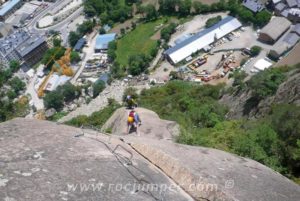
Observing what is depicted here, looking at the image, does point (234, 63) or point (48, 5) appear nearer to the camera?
point (234, 63)

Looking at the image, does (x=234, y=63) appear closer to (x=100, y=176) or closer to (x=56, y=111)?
(x=56, y=111)

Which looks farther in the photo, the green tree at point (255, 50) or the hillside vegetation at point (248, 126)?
the green tree at point (255, 50)

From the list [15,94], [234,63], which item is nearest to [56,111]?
[15,94]

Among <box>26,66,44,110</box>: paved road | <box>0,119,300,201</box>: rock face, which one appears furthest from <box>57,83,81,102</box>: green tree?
<box>0,119,300,201</box>: rock face

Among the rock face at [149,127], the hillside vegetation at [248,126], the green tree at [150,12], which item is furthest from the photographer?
the green tree at [150,12]

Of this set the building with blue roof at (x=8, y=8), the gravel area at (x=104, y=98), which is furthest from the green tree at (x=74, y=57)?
the building with blue roof at (x=8, y=8)

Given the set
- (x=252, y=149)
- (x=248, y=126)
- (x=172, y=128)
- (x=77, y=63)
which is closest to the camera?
(x=252, y=149)

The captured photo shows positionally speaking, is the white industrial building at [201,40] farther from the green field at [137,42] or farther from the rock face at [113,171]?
the rock face at [113,171]
